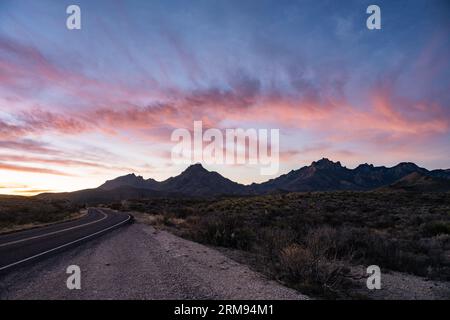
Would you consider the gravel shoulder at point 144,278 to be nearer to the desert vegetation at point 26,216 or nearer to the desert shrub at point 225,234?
the desert shrub at point 225,234

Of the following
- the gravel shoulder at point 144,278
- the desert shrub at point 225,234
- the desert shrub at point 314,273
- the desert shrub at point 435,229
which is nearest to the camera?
the gravel shoulder at point 144,278

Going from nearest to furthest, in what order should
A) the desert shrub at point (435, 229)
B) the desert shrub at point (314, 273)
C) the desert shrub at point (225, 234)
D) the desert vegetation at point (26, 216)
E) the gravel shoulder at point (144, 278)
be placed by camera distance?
the gravel shoulder at point (144, 278)
the desert shrub at point (314, 273)
the desert shrub at point (225, 234)
the desert shrub at point (435, 229)
the desert vegetation at point (26, 216)

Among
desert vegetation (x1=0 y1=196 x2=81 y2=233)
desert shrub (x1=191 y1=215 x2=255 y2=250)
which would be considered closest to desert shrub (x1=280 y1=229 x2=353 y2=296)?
desert shrub (x1=191 y1=215 x2=255 y2=250)

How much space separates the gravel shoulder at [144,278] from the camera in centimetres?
697

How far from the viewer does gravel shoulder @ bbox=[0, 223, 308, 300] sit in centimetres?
697

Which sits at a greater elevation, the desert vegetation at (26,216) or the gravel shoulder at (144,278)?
the gravel shoulder at (144,278)

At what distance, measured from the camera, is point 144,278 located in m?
8.31

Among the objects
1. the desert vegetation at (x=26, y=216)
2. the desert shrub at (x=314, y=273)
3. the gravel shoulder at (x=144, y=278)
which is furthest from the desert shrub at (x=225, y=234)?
the desert vegetation at (x=26, y=216)

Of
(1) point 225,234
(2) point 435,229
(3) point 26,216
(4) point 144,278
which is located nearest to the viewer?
(4) point 144,278

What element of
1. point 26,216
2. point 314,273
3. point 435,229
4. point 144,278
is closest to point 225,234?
point 144,278

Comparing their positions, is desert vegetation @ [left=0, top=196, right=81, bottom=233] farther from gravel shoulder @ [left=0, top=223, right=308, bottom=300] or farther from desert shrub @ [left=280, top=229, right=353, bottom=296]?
desert shrub @ [left=280, top=229, right=353, bottom=296]

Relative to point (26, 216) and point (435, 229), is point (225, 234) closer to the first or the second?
point (435, 229)

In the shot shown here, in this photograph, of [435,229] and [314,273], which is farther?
[435,229]
